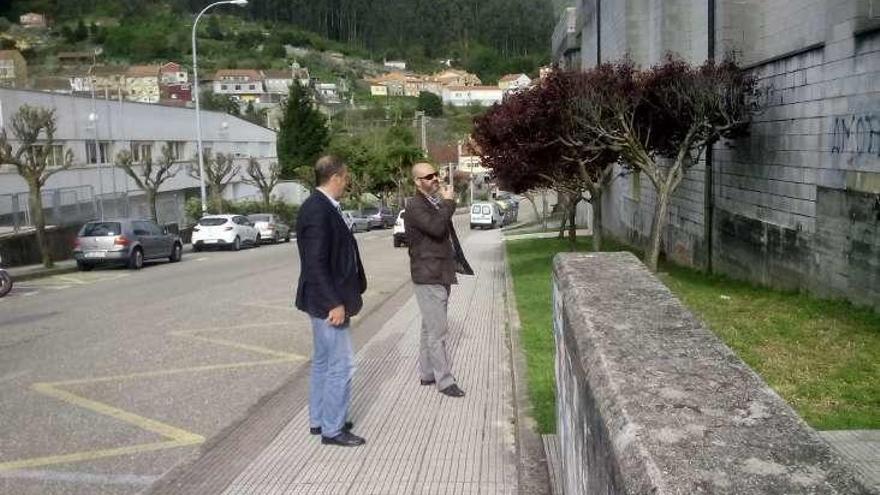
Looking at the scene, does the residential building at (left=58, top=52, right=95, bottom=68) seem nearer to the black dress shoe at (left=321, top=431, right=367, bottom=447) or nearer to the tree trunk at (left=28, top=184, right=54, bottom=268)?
the tree trunk at (left=28, top=184, right=54, bottom=268)

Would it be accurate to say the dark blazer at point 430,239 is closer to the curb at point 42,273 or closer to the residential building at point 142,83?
the curb at point 42,273

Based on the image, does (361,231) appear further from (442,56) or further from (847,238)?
(442,56)

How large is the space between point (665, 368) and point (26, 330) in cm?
1057

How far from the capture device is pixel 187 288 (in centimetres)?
1593

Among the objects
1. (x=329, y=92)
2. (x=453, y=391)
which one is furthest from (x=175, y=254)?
(x=329, y=92)

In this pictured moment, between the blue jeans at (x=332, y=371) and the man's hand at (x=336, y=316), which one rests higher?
the man's hand at (x=336, y=316)

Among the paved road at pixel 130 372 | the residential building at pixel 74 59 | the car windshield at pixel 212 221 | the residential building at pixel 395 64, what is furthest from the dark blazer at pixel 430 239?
the residential building at pixel 395 64

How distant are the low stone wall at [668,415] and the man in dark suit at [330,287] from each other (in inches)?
73.1

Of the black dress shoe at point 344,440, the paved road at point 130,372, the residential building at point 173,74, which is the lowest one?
the paved road at point 130,372

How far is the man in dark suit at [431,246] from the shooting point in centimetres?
632

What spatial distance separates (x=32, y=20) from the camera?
486 feet

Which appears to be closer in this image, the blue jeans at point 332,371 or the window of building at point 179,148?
the blue jeans at point 332,371

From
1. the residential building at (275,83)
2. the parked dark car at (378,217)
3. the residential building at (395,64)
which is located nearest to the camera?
the parked dark car at (378,217)

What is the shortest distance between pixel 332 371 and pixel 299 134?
231 feet
